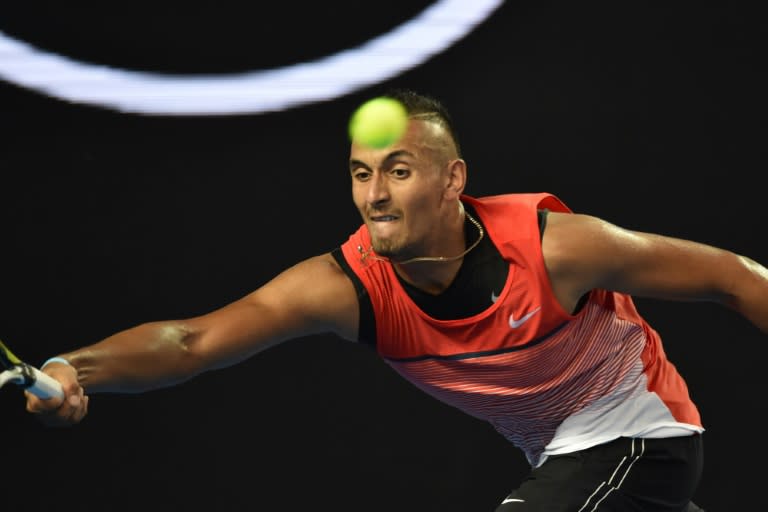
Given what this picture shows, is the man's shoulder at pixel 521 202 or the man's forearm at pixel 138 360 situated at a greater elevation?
the man's shoulder at pixel 521 202

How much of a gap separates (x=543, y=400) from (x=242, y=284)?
4.81 ft

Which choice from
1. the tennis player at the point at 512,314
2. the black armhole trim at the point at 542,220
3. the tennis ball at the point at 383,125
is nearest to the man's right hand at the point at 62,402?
the tennis player at the point at 512,314

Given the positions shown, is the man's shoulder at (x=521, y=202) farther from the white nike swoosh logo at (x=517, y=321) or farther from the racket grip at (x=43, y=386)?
the racket grip at (x=43, y=386)

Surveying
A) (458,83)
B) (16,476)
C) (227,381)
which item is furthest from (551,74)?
(16,476)

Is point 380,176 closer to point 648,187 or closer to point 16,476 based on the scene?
point 648,187

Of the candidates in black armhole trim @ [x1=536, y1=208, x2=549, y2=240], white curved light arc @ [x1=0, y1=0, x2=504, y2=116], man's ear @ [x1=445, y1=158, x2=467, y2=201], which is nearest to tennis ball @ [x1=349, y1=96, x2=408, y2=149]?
man's ear @ [x1=445, y1=158, x2=467, y2=201]

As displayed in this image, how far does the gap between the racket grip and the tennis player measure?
455mm

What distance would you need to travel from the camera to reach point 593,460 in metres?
2.90

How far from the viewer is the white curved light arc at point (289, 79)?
3.88 m

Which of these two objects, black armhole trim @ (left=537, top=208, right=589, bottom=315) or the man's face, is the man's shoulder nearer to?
black armhole trim @ (left=537, top=208, right=589, bottom=315)

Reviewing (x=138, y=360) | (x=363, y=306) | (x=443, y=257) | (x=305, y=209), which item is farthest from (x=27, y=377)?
(x=305, y=209)

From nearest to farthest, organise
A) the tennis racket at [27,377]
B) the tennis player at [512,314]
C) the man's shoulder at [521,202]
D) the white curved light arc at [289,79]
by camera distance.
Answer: the tennis racket at [27,377] → the tennis player at [512,314] → the man's shoulder at [521,202] → the white curved light arc at [289,79]

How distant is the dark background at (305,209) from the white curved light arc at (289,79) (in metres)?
0.04

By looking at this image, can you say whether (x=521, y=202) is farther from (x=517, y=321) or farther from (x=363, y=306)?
(x=363, y=306)
